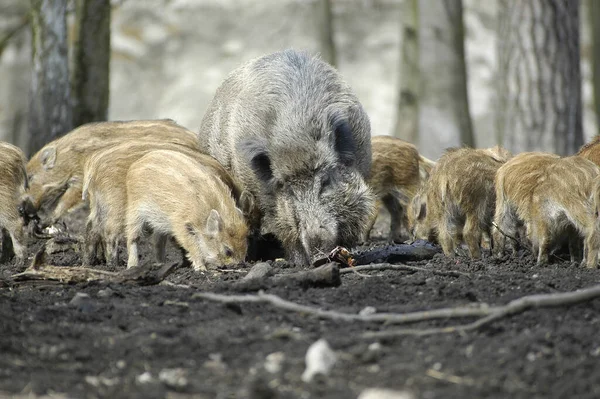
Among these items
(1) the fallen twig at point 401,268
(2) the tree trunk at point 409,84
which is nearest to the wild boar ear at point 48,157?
(1) the fallen twig at point 401,268

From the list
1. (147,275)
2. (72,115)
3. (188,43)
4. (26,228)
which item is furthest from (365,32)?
(147,275)

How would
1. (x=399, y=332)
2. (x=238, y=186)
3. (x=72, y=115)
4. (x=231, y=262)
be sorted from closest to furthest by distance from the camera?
(x=399, y=332) < (x=231, y=262) < (x=238, y=186) < (x=72, y=115)

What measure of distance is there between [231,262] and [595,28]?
13672mm

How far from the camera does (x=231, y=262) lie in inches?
278

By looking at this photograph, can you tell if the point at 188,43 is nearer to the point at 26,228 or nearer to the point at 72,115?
the point at 72,115

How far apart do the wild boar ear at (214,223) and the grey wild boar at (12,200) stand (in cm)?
143

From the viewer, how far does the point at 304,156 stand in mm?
7234

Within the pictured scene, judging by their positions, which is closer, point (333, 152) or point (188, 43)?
point (333, 152)

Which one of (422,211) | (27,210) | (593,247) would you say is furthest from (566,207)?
(27,210)

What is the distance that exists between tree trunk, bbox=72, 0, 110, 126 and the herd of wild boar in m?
3.34

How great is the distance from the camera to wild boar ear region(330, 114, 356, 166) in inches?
292

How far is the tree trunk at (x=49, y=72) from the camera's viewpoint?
33.9 feet

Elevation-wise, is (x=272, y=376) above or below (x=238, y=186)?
below

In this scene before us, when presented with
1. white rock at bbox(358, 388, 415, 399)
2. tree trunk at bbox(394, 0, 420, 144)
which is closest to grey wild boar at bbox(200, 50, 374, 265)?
white rock at bbox(358, 388, 415, 399)
